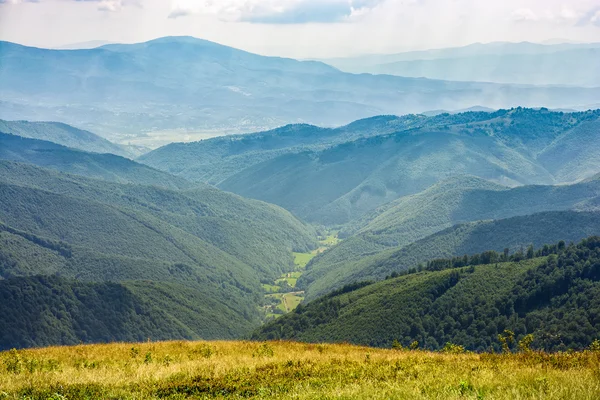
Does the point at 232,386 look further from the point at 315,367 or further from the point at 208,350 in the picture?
the point at 208,350

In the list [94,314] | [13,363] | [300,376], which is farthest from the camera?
[94,314]

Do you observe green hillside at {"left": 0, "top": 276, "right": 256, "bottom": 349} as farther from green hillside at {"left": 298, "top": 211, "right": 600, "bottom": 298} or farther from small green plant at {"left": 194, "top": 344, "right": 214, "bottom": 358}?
small green plant at {"left": 194, "top": 344, "right": 214, "bottom": 358}

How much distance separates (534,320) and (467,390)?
253 feet

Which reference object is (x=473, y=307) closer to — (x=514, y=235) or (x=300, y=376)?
(x=300, y=376)

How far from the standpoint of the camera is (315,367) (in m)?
19.3

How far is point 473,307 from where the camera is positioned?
97.8 meters

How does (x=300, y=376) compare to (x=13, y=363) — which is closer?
(x=300, y=376)

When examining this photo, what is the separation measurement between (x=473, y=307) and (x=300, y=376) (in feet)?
283

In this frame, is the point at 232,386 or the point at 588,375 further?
the point at 232,386

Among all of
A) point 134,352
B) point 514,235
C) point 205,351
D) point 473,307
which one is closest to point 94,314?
point 473,307

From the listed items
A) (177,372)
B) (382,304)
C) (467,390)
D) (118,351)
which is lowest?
(382,304)

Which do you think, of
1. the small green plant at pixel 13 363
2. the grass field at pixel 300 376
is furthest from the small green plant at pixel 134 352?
the small green plant at pixel 13 363

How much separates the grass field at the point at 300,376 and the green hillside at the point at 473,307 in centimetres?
5837

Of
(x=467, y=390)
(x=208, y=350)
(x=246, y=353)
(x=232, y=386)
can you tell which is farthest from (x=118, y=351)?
(x=467, y=390)
